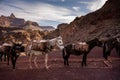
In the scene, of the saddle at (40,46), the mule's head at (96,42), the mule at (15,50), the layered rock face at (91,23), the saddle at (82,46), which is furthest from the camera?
the layered rock face at (91,23)

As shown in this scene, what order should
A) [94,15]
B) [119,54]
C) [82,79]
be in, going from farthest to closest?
[94,15] → [119,54] → [82,79]

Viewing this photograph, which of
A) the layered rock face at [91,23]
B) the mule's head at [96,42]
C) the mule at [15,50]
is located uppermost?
the layered rock face at [91,23]

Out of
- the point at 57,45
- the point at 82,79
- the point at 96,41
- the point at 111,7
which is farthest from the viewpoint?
the point at 111,7

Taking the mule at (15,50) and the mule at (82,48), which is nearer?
the mule at (15,50)

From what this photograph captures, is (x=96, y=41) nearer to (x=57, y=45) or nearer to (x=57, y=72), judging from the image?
(x=57, y=45)

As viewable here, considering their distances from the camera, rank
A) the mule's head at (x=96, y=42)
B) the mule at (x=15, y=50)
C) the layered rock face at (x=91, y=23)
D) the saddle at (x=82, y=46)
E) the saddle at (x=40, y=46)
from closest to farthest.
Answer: the saddle at (x=40, y=46) < the mule at (x=15, y=50) < the saddle at (x=82, y=46) < the mule's head at (x=96, y=42) < the layered rock face at (x=91, y=23)

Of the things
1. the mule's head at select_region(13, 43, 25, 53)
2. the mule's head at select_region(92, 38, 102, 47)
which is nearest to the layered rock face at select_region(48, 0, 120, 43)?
the mule's head at select_region(92, 38, 102, 47)

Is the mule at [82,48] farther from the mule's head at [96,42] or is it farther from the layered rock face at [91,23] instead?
the layered rock face at [91,23]

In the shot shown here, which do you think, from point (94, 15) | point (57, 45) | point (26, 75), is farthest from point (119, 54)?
point (94, 15)

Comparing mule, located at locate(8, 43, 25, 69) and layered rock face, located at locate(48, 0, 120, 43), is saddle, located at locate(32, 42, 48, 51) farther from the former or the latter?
layered rock face, located at locate(48, 0, 120, 43)

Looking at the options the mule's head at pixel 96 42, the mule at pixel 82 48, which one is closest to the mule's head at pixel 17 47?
the mule at pixel 82 48

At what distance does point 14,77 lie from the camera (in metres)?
7.48

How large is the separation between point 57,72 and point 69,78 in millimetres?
1017

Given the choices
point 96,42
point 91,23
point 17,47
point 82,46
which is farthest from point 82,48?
point 91,23
